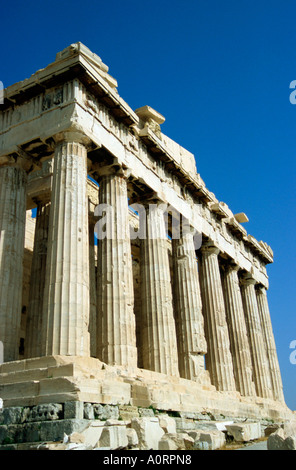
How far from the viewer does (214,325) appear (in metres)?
25.0

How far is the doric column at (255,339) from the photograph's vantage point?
29984mm

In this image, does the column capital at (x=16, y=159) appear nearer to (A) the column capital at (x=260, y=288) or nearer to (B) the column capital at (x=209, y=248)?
(B) the column capital at (x=209, y=248)

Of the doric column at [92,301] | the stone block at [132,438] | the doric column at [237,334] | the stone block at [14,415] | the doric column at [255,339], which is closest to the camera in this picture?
Result: the stone block at [132,438]

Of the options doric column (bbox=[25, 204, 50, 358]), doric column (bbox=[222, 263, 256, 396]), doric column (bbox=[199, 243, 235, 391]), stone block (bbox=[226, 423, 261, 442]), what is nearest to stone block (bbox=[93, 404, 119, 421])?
stone block (bbox=[226, 423, 261, 442])

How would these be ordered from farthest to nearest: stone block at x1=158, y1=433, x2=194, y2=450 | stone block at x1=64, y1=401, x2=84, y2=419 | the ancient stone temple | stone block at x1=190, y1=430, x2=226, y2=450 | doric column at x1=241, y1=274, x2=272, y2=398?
doric column at x1=241, y1=274, x2=272, y2=398 < the ancient stone temple < stone block at x1=64, y1=401, x2=84, y2=419 < stone block at x1=190, y1=430, x2=226, y2=450 < stone block at x1=158, y1=433, x2=194, y2=450

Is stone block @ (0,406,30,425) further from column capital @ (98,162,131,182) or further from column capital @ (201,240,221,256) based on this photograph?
column capital @ (201,240,221,256)

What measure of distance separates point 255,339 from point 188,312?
10.5 m

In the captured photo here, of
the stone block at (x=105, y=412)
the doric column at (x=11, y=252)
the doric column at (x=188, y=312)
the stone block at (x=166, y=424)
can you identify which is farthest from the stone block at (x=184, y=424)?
the doric column at (x=188, y=312)

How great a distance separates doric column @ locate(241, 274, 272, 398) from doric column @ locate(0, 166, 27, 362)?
1878 cm

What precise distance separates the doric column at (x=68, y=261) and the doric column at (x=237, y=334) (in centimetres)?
1538

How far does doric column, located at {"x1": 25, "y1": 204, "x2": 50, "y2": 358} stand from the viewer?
59.0 feet

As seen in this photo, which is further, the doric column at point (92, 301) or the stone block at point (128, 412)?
the doric column at point (92, 301)

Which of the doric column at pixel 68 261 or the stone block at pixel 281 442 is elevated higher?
the doric column at pixel 68 261

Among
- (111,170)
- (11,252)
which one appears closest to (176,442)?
(11,252)
